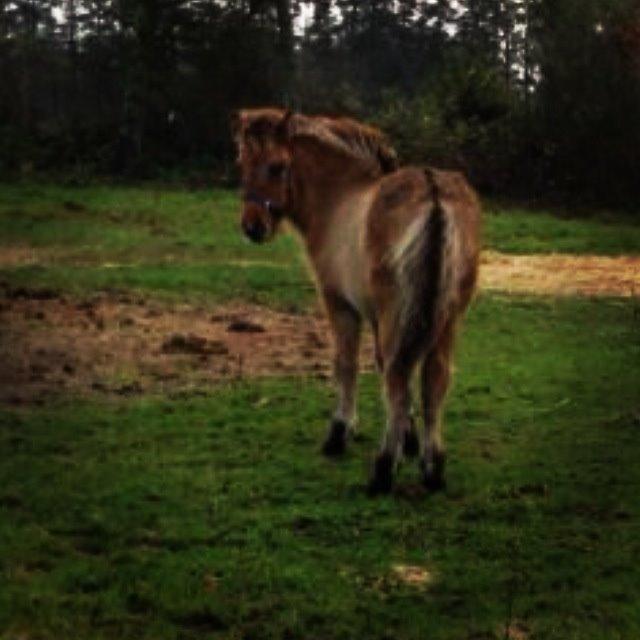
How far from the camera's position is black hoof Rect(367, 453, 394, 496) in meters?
7.09

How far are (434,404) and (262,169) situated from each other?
1969 mm

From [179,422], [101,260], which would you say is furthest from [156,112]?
[179,422]

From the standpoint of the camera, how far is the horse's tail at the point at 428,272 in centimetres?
671

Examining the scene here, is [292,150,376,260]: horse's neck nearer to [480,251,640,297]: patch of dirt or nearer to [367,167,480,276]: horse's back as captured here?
[367,167,480,276]: horse's back

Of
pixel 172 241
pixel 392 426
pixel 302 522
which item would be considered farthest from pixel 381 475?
pixel 172 241

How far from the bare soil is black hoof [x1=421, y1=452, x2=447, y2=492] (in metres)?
3.22

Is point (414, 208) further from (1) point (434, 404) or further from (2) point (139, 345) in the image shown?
(2) point (139, 345)

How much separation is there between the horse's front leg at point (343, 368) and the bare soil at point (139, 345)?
6.79 ft

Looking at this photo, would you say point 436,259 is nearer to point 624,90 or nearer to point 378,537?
point 378,537

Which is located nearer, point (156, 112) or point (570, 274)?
point (570, 274)

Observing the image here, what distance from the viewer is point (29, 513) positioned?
6590mm

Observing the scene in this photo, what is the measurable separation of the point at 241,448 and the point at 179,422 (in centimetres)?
81

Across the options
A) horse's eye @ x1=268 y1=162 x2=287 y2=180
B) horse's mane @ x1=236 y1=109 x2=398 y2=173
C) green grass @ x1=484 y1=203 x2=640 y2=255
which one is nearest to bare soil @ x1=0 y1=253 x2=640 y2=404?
horse's eye @ x1=268 y1=162 x2=287 y2=180

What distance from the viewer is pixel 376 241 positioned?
23.6ft
